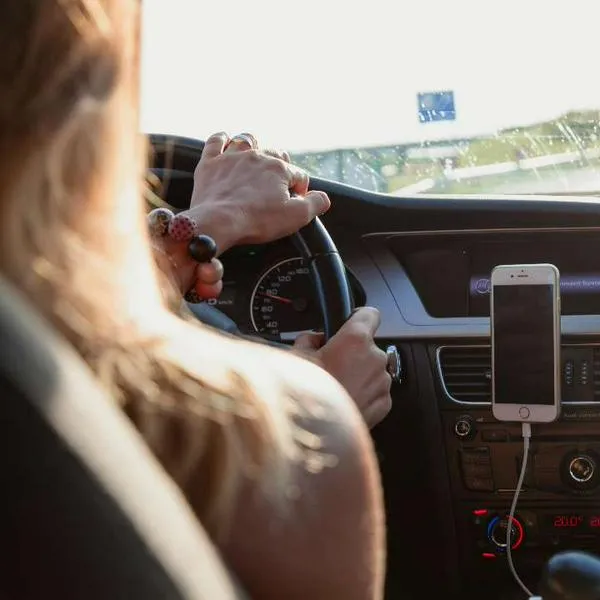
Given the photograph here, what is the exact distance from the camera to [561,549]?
3.14 metres

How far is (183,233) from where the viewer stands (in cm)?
205

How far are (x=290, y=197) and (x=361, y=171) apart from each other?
3.11 ft

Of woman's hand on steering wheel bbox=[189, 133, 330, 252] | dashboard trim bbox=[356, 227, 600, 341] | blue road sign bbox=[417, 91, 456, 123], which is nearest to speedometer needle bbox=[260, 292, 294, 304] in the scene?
dashboard trim bbox=[356, 227, 600, 341]

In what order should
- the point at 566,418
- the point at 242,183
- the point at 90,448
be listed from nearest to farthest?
1. the point at 90,448
2. the point at 242,183
3. the point at 566,418

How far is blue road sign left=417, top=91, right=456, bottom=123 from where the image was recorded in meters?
2.88

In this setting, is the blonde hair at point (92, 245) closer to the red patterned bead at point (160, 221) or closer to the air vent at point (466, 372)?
the red patterned bead at point (160, 221)

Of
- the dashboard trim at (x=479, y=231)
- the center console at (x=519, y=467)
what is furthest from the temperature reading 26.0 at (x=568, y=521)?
the dashboard trim at (x=479, y=231)

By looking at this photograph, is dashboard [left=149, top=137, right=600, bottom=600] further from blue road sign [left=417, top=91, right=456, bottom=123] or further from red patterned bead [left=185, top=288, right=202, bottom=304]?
red patterned bead [left=185, top=288, right=202, bottom=304]

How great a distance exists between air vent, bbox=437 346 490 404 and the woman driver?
215cm

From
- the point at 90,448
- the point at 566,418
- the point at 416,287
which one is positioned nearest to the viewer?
the point at 90,448

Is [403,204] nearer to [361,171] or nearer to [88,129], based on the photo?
[361,171]

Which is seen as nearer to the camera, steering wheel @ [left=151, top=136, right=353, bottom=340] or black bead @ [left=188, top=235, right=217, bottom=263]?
black bead @ [left=188, top=235, right=217, bottom=263]

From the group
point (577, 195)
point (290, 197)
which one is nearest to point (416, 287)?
point (577, 195)

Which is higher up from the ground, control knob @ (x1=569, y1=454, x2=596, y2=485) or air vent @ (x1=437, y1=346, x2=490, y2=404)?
air vent @ (x1=437, y1=346, x2=490, y2=404)
